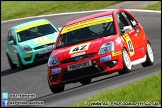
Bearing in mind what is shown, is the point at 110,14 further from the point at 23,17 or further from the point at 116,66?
the point at 23,17

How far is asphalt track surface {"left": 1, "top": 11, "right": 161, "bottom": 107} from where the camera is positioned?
11.0 metres

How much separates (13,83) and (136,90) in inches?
357

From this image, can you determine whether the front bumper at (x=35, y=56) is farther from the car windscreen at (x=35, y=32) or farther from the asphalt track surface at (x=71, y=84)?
the car windscreen at (x=35, y=32)

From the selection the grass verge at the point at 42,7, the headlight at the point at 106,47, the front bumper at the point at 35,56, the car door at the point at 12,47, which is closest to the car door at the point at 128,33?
the headlight at the point at 106,47

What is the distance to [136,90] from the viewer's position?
9312 millimetres

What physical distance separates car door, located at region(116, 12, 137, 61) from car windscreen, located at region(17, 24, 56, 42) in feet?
24.5

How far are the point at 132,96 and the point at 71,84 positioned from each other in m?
7.10

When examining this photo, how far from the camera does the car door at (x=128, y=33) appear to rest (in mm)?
13633

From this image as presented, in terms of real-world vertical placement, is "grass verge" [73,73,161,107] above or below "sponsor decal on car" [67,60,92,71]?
above

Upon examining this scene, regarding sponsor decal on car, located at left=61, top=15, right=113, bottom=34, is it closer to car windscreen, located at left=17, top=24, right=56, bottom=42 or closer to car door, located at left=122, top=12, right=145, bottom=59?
car door, located at left=122, top=12, right=145, bottom=59

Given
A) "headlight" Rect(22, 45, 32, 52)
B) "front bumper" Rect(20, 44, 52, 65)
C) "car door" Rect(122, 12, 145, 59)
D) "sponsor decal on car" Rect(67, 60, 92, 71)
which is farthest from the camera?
"headlight" Rect(22, 45, 32, 52)

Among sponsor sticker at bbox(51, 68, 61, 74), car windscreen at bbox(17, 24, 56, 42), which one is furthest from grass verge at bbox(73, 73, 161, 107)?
car windscreen at bbox(17, 24, 56, 42)

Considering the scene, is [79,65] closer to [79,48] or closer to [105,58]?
[79,48]

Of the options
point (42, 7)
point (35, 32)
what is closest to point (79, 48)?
point (35, 32)
